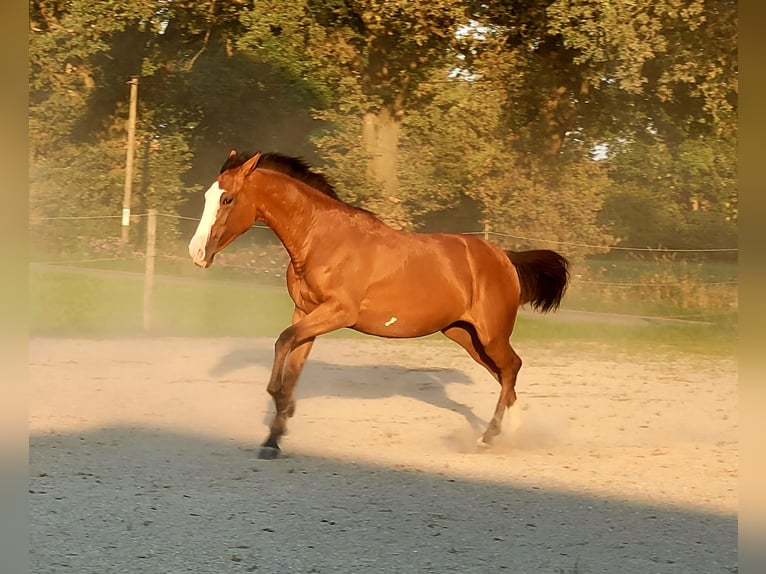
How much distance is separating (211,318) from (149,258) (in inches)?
18.9

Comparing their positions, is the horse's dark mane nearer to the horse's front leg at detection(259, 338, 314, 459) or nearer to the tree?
the tree

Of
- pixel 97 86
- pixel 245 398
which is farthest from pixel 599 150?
pixel 97 86

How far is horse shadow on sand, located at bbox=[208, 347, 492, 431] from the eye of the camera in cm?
425

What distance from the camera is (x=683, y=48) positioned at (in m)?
4.30

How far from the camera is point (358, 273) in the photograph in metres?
3.89

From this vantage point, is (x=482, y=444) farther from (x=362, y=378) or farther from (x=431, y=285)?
(x=431, y=285)

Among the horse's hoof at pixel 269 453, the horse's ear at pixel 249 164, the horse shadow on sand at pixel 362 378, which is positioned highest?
the horse's ear at pixel 249 164

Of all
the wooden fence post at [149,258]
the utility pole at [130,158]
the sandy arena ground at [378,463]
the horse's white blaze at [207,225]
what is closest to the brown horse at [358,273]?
the horse's white blaze at [207,225]

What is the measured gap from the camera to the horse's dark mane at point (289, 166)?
3861 millimetres

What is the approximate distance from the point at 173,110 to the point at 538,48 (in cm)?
196

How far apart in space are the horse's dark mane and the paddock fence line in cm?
46

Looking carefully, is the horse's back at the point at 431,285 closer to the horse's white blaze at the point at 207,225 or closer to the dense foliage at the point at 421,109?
the dense foliage at the point at 421,109
